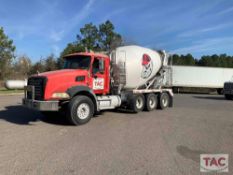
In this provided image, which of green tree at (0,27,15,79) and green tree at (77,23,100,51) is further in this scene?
green tree at (77,23,100,51)

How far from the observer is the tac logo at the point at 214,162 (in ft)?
15.9

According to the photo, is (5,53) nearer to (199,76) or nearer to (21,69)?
(21,69)

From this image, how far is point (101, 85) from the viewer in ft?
34.6

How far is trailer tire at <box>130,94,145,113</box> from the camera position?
1188cm

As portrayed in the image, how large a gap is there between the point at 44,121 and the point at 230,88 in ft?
61.2

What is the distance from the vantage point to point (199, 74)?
30062 mm

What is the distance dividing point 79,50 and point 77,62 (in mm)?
32261

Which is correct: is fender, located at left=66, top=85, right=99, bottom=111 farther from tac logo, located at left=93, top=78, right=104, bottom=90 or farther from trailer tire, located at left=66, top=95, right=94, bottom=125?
tac logo, located at left=93, top=78, right=104, bottom=90

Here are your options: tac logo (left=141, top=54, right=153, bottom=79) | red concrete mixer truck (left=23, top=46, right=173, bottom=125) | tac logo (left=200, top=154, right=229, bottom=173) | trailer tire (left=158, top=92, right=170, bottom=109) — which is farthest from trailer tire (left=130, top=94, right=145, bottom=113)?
tac logo (left=200, top=154, right=229, bottom=173)

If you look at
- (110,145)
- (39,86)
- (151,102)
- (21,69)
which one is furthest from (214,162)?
(21,69)

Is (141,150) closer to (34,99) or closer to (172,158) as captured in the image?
(172,158)

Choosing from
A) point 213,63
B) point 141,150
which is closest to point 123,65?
point 141,150

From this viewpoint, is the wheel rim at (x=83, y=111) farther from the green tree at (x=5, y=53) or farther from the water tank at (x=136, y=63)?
the green tree at (x=5, y=53)

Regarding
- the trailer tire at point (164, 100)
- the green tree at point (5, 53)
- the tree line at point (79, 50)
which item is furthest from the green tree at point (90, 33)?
the trailer tire at point (164, 100)
